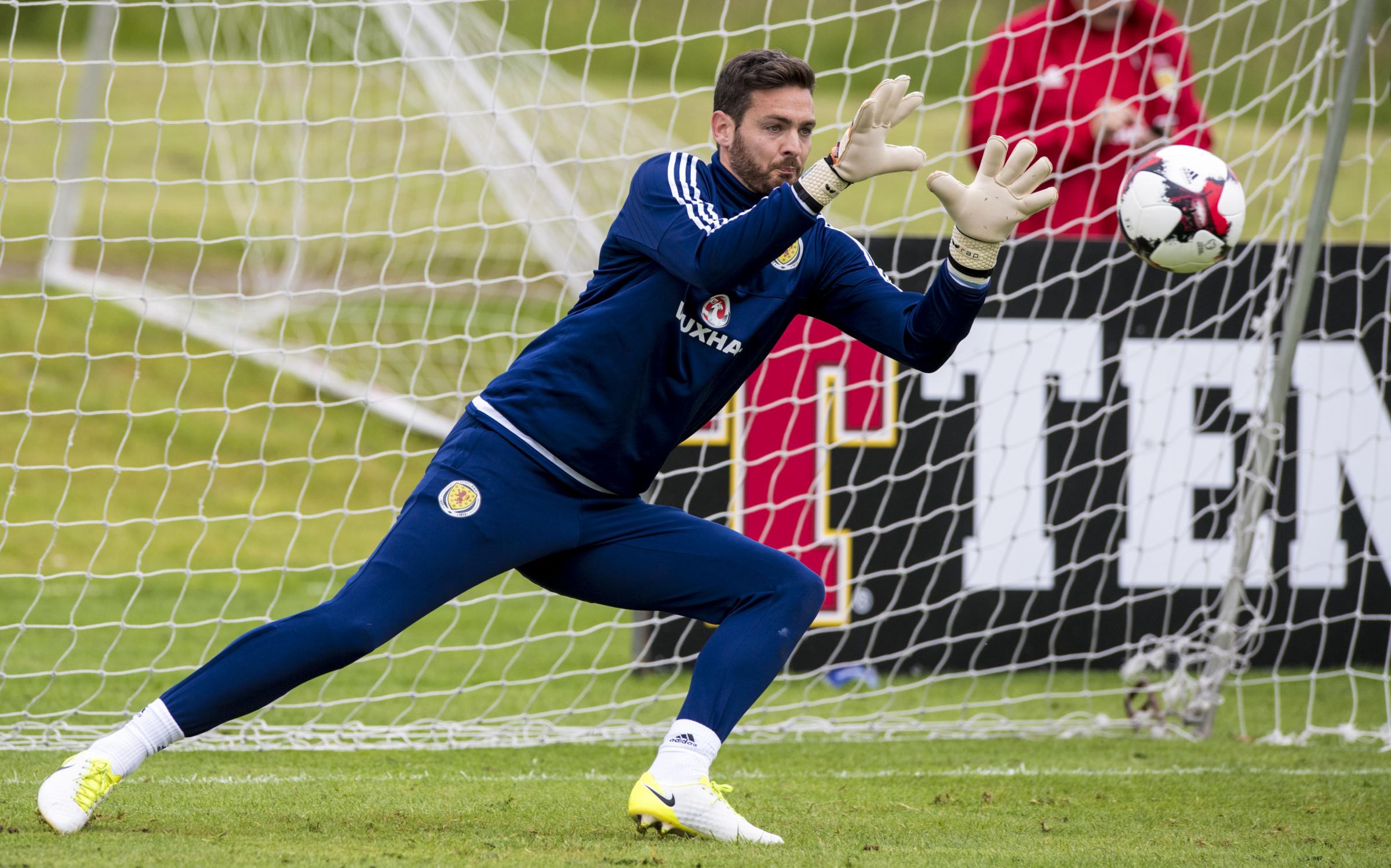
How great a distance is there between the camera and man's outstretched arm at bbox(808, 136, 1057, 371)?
3299 mm

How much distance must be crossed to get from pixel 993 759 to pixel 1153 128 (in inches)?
125

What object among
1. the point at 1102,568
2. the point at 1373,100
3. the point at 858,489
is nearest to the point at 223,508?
the point at 858,489

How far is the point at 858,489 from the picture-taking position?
238 inches

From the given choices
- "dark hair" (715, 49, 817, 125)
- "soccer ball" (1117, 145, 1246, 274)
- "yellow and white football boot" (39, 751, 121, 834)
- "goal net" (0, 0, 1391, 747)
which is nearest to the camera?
"yellow and white football boot" (39, 751, 121, 834)

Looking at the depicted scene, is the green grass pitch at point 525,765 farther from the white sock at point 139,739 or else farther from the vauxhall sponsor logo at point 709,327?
the vauxhall sponsor logo at point 709,327

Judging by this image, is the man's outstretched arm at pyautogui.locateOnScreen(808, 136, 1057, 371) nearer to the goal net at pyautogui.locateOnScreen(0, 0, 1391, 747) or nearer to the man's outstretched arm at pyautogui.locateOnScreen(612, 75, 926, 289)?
the man's outstretched arm at pyautogui.locateOnScreen(612, 75, 926, 289)

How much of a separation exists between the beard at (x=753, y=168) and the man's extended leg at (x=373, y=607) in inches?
33.3

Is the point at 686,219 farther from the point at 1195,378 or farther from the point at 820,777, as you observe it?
the point at 1195,378

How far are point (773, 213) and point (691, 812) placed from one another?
1.32m

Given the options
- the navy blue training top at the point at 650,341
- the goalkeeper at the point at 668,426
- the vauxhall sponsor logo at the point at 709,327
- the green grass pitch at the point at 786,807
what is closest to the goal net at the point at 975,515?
the green grass pitch at the point at 786,807

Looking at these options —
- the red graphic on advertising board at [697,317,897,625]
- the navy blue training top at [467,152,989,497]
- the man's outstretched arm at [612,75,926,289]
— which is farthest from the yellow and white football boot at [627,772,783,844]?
the red graphic on advertising board at [697,317,897,625]

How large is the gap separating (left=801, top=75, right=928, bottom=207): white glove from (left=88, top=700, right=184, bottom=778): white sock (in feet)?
5.99

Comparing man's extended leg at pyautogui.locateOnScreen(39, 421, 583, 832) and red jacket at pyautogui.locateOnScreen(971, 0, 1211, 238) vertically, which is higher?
red jacket at pyautogui.locateOnScreen(971, 0, 1211, 238)

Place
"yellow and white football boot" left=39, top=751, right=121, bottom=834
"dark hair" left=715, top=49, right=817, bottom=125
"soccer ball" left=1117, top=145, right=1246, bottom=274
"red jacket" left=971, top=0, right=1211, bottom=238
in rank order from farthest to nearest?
1. "red jacket" left=971, top=0, right=1211, bottom=238
2. "soccer ball" left=1117, top=145, right=1246, bottom=274
3. "dark hair" left=715, top=49, right=817, bottom=125
4. "yellow and white football boot" left=39, top=751, right=121, bottom=834
